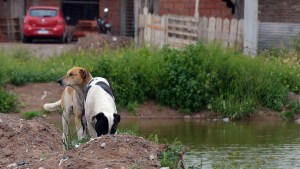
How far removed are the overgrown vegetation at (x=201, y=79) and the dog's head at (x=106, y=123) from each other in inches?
415

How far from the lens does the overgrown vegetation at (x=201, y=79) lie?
25016 mm

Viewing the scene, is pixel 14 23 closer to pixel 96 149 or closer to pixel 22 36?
pixel 22 36

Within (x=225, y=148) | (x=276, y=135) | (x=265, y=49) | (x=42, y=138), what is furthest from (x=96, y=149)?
(x=265, y=49)

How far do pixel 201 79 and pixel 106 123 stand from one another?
1139 cm

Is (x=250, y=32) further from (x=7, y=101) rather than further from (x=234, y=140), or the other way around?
(x=234, y=140)

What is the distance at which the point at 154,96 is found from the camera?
2611 cm

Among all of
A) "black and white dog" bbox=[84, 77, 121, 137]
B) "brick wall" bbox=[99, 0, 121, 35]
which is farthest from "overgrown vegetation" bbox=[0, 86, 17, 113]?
"brick wall" bbox=[99, 0, 121, 35]

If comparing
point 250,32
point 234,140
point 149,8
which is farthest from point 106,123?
point 149,8

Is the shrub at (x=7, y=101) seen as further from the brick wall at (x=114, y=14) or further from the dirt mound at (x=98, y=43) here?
the brick wall at (x=114, y=14)

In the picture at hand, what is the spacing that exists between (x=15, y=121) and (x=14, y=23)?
108ft

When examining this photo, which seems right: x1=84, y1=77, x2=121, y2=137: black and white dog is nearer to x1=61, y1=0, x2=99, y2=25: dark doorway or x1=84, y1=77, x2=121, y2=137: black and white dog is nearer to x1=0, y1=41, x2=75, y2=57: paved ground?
x1=0, y1=41, x2=75, y2=57: paved ground

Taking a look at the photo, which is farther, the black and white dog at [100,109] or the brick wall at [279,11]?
the brick wall at [279,11]

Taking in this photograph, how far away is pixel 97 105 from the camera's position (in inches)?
569

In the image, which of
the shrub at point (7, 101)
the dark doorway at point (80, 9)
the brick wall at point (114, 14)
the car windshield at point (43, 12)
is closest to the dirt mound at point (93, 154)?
the shrub at point (7, 101)
